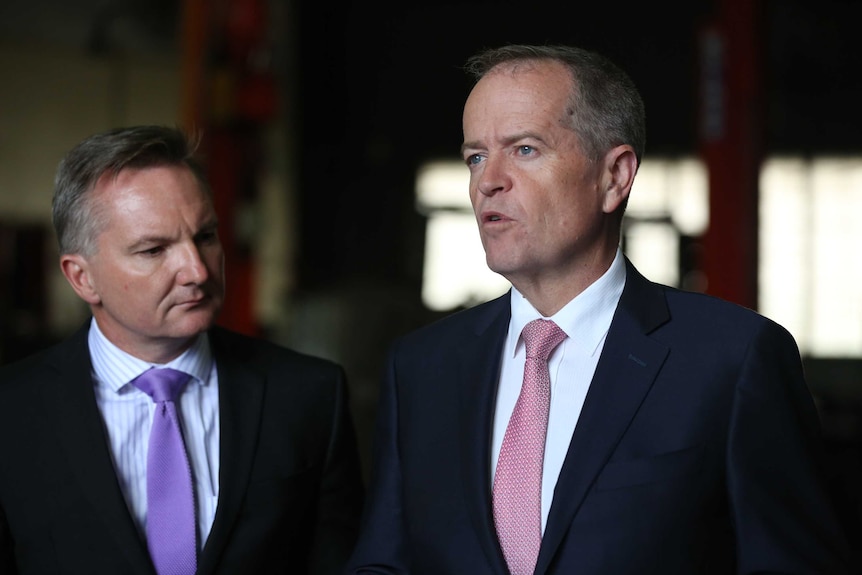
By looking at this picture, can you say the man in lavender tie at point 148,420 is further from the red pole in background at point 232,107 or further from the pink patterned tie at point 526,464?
the red pole in background at point 232,107

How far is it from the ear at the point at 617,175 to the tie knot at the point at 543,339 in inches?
8.8

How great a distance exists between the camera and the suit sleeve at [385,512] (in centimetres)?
182

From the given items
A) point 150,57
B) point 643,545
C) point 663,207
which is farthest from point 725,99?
point 150,57

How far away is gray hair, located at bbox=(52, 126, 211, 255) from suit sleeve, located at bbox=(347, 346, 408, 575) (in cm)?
58

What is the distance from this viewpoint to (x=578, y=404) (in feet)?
5.62

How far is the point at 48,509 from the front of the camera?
6.19 ft

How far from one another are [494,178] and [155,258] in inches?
26.4

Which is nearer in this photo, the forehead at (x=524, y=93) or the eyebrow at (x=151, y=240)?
the forehead at (x=524, y=93)

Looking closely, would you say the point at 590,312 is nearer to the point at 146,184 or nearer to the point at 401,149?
the point at 146,184

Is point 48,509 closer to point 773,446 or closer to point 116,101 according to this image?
point 773,446

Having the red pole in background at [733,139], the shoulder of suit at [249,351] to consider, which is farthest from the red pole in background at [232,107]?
the shoulder of suit at [249,351]

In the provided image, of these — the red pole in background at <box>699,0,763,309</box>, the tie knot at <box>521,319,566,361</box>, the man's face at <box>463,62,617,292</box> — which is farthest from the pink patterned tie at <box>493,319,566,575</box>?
the red pole in background at <box>699,0,763,309</box>

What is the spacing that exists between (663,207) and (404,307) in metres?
1.73

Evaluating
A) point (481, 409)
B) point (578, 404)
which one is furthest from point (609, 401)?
point (481, 409)
